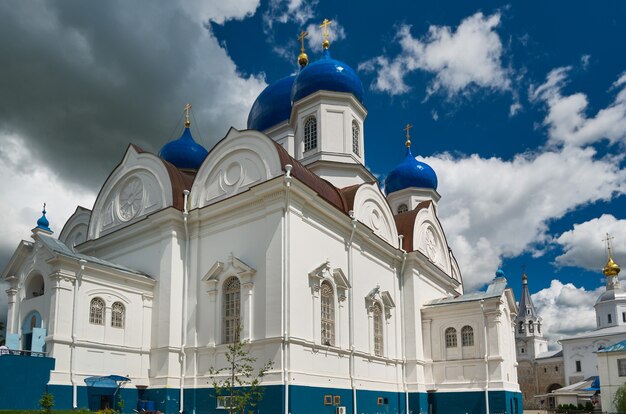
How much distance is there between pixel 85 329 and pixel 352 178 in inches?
437

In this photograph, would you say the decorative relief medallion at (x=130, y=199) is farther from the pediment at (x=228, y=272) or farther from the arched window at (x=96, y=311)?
the pediment at (x=228, y=272)

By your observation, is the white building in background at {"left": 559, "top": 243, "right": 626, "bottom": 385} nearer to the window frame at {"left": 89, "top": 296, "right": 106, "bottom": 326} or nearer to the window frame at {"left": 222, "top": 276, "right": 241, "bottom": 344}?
the window frame at {"left": 222, "top": 276, "right": 241, "bottom": 344}

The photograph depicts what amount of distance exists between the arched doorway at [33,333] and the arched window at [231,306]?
4.65 meters

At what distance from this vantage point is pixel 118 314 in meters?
16.8

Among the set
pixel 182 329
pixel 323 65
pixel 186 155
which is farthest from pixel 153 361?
pixel 323 65

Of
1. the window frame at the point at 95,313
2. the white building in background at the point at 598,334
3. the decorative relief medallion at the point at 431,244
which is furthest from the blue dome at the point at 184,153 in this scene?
the white building in background at the point at 598,334

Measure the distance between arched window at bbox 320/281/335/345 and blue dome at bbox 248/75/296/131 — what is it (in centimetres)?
1045

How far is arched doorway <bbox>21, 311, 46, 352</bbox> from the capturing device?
15.0 metres

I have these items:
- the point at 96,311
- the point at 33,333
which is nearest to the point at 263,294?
the point at 96,311

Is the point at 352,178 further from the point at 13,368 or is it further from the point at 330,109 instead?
the point at 13,368

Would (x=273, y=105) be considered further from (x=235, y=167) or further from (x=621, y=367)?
(x=621, y=367)

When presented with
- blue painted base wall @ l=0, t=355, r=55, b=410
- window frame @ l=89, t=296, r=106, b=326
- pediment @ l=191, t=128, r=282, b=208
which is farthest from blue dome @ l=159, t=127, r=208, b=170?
blue painted base wall @ l=0, t=355, r=55, b=410

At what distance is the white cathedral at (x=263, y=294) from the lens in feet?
50.9

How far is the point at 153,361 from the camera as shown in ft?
55.6
